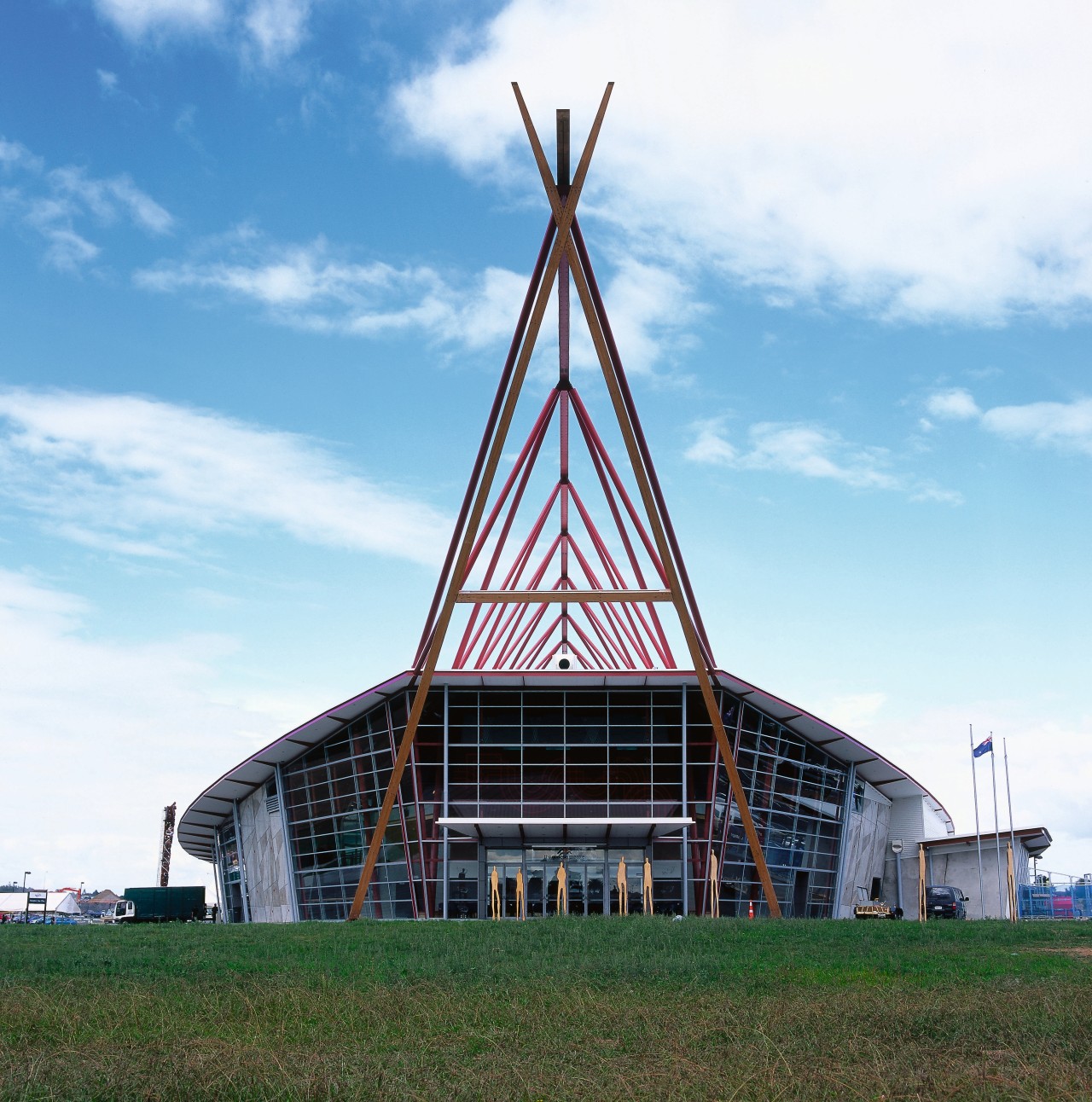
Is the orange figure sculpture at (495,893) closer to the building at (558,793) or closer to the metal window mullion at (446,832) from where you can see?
the building at (558,793)

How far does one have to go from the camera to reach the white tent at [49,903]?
86006 mm

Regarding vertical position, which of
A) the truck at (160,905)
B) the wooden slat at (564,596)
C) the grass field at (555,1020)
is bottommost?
the truck at (160,905)

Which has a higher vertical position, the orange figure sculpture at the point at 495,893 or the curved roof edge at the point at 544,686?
the curved roof edge at the point at 544,686

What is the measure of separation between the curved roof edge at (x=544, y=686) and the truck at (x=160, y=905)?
5.45 metres

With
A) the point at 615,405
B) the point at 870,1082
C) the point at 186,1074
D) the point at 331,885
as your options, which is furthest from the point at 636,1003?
the point at 331,885

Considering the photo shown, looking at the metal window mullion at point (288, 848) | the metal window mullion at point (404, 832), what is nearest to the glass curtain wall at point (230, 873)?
the metal window mullion at point (288, 848)

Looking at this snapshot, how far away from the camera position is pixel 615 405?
30.7 metres

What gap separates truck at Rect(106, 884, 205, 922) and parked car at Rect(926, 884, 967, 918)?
33904mm

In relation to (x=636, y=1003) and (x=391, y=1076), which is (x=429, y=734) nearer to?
(x=636, y=1003)

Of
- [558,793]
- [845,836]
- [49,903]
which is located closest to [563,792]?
[558,793]

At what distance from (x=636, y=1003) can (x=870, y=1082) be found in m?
4.68

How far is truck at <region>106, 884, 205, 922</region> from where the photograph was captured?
196 ft

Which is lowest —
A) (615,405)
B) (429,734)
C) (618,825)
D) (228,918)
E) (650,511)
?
(228,918)

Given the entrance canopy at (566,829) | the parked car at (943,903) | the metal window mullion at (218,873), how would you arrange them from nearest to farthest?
the entrance canopy at (566,829), the parked car at (943,903), the metal window mullion at (218,873)
